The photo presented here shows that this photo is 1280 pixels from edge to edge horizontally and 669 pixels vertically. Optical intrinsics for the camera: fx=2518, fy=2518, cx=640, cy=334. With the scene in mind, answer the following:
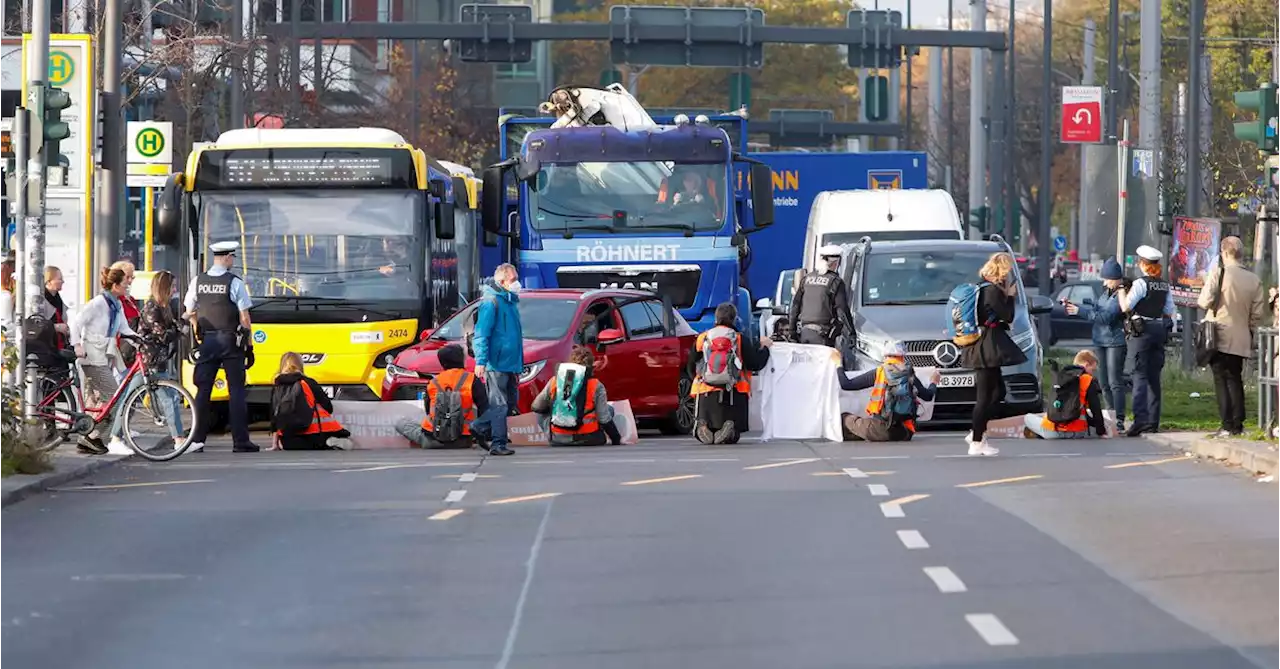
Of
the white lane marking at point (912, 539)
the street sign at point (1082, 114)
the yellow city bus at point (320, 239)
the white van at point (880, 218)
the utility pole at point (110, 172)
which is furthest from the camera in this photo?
the street sign at point (1082, 114)

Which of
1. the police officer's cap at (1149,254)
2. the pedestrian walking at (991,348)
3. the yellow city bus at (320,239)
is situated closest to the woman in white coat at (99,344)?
the yellow city bus at (320,239)

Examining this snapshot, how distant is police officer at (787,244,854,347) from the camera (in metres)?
24.6

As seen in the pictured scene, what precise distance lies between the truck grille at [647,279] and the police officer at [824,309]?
294cm

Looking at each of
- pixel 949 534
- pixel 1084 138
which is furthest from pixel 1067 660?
pixel 1084 138

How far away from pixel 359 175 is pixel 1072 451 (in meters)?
8.04

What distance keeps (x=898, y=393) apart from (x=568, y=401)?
2847mm

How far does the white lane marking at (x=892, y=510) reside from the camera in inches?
572

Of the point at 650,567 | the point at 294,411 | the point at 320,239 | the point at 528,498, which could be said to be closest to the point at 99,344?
the point at 294,411

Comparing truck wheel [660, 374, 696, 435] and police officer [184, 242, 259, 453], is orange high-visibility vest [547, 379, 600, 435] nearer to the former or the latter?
truck wheel [660, 374, 696, 435]

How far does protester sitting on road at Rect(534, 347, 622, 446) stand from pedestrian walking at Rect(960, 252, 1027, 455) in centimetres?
345

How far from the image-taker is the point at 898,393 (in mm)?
21719

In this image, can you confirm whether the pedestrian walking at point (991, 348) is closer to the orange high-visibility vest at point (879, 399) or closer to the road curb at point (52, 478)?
the orange high-visibility vest at point (879, 399)

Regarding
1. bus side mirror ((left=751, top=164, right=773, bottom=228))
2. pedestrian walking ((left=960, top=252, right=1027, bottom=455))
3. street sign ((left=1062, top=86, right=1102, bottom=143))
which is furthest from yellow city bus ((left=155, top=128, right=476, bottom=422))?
street sign ((left=1062, top=86, right=1102, bottom=143))

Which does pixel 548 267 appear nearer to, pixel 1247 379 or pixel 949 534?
pixel 1247 379
